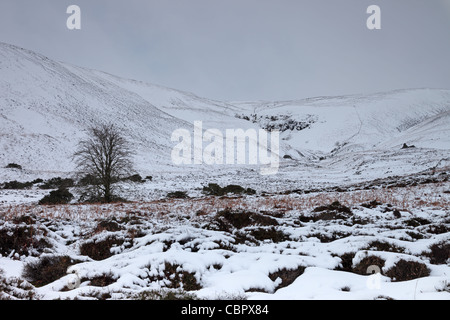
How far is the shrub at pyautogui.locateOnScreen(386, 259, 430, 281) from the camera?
213 inches

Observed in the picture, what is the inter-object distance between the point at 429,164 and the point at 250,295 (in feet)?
143

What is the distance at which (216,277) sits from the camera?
582 centimetres

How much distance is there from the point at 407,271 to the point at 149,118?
8549 cm

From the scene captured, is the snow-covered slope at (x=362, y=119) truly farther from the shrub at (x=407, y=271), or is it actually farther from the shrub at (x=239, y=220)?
the shrub at (x=407, y=271)

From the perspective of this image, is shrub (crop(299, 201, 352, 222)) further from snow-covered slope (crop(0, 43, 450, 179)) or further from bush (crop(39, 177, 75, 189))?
snow-covered slope (crop(0, 43, 450, 179))

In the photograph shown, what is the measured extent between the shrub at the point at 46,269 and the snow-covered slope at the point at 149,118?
39.9m

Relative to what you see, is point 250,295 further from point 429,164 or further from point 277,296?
point 429,164

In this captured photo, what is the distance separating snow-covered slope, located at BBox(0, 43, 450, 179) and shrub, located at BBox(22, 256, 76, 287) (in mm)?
39856

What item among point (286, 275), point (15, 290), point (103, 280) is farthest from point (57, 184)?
point (286, 275)

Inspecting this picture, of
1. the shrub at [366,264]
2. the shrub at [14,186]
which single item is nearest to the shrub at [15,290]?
the shrub at [366,264]

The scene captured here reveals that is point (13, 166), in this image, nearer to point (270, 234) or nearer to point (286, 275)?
point (270, 234)

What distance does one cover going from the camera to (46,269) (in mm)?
6051

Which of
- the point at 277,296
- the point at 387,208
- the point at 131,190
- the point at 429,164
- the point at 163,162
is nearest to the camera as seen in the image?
the point at 277,296
